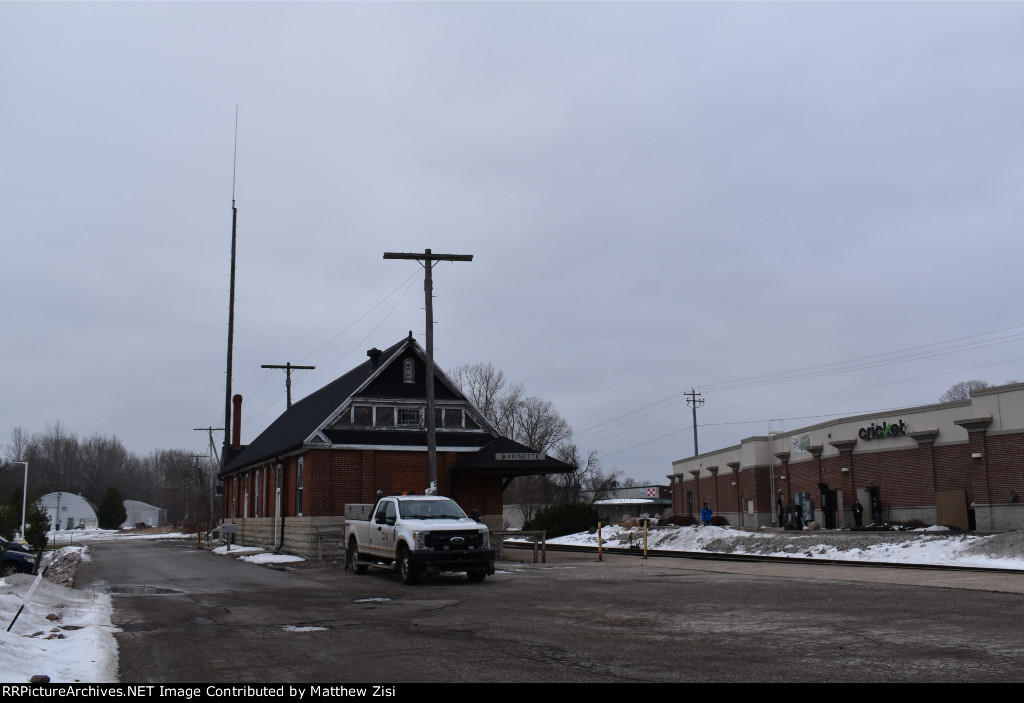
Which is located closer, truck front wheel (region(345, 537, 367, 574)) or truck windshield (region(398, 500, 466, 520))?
truck windshield (region(398, 500, 466, 520))

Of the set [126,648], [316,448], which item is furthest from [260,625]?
[316,448]

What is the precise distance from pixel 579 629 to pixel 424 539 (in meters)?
8.17

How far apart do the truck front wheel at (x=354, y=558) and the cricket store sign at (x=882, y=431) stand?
2830cm

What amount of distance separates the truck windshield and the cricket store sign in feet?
90.9

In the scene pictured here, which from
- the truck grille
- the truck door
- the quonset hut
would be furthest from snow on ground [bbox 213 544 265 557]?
the quonset hut

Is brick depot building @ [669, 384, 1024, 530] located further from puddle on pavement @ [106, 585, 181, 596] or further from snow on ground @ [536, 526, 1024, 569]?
puddle on pavement @ [106, 585, 181, 596]

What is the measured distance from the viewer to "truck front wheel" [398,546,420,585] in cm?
1919

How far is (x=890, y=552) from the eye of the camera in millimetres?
27234

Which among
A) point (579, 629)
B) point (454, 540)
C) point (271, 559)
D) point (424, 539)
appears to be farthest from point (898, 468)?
point (579, 629)

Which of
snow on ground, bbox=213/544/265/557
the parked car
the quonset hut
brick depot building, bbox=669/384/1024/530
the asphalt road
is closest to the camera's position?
the asphalt road

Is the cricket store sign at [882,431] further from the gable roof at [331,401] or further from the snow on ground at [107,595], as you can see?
the gable roof at [331,401]
